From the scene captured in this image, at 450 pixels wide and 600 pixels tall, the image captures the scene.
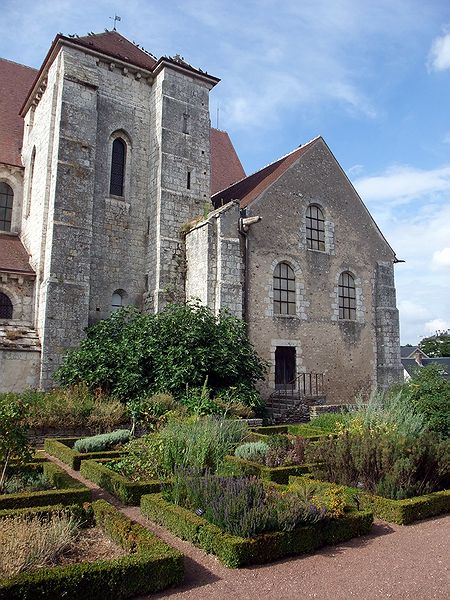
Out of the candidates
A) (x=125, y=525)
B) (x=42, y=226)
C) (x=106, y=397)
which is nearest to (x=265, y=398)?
(x=106, y=397)

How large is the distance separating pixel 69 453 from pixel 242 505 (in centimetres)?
471

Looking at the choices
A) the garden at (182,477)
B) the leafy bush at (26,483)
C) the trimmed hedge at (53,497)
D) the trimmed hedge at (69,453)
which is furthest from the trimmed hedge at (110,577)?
the trimmed hedge at (69,453)

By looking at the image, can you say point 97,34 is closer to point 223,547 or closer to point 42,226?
point 42,226

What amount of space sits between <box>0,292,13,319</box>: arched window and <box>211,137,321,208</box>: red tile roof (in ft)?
25.3

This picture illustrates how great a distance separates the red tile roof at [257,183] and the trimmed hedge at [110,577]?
523 inches

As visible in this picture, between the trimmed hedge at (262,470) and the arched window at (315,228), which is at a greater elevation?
the arched window at (315,228)

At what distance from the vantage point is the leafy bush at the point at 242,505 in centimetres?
509

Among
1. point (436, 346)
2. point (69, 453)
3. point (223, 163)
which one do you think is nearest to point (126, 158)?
point (223, 163)

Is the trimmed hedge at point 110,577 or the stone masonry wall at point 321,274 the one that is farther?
the stone masonry wall at point 321,274

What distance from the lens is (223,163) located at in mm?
22781

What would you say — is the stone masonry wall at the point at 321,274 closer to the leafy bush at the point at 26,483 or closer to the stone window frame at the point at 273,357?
the stone window frame at the point at 273,357

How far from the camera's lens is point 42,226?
50.5ft

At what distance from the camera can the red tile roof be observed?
1741 centimetres

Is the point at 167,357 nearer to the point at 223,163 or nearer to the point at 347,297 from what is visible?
the point at 347,297
